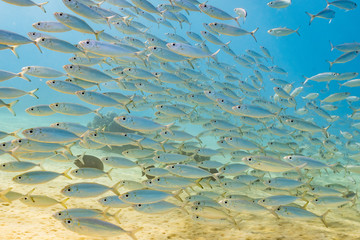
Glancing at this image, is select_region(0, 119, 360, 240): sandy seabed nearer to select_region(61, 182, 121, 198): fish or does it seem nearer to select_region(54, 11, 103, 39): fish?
select_region(61, 182, 121, 198): fish

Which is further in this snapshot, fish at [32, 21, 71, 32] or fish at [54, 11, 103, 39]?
fish at [32, 21, 71, 32]

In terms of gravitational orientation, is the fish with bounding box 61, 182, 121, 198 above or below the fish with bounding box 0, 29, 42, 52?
below

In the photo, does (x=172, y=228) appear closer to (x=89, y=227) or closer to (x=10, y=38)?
(x=89, y=227)

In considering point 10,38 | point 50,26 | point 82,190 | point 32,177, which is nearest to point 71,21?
point 50,26

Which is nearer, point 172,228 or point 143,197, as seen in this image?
point 143,197

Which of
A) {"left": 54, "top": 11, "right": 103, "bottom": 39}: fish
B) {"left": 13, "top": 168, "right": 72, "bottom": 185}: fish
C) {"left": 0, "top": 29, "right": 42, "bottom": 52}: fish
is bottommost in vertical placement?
{"left": 13, "top": 168, "right": 72, "bottom": 185}: fish

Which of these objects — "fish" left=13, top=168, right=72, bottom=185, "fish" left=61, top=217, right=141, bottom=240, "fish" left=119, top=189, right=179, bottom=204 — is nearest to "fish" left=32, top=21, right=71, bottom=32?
"fish" left=13, top=168, right=72, bottom=185

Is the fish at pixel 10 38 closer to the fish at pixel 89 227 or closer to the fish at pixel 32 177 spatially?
the fish at pixel 32 177

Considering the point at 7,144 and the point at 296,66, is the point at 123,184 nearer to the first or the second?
the point at 7,144

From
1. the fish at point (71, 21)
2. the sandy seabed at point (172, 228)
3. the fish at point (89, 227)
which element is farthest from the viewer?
the fish at point (71, 21)

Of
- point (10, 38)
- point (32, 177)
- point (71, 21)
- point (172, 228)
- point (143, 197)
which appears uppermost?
point (71, 21)

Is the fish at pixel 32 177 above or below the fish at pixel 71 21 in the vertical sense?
below

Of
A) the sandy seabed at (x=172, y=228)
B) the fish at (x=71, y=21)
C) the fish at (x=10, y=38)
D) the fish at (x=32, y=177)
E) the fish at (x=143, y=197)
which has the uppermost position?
the fish at (x=71, y=21)

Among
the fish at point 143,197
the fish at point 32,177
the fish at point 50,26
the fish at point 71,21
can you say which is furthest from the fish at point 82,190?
the fish at point 50,26
